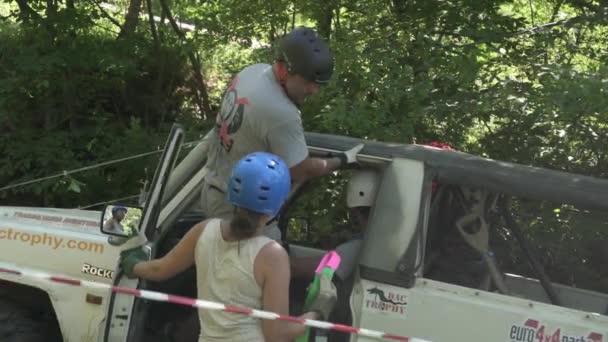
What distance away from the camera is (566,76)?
540 cm

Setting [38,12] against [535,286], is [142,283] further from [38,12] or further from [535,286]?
[38,12]

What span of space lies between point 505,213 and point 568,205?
286 mm

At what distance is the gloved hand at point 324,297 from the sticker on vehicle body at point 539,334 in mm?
718

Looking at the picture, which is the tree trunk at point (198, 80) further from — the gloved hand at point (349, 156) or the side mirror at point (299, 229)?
the gloved hand at point (349, 156)

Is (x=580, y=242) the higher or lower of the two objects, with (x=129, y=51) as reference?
lower

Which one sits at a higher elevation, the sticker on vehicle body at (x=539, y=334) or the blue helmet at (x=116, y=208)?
A: the blue helmet at (x=116, y=208)

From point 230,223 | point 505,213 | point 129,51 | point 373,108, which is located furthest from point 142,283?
point 129,51

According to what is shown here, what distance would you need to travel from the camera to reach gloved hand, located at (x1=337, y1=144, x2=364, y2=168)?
11.5 feet

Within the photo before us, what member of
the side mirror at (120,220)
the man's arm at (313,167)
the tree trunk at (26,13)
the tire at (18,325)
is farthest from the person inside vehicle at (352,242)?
the tree trunk at (26,13)

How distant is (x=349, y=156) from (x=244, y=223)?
2.89ft

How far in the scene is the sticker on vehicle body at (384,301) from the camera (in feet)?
10.3

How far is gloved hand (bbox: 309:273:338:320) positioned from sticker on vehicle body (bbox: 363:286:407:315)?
0.93 ft

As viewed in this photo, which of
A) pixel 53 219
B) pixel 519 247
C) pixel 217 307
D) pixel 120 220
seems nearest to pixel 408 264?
pixel 519 247

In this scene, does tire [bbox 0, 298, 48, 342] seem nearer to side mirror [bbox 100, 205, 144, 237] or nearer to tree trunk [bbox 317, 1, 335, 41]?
side mirror [bbox 100, 205, 144, 237]
